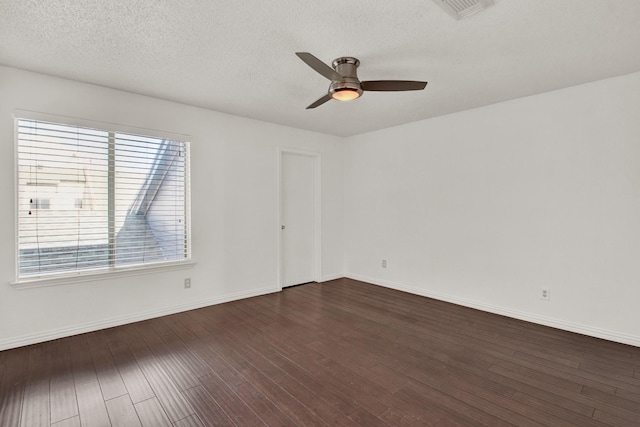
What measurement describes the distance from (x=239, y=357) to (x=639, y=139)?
4.12 metres

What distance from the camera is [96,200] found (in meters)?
3.18

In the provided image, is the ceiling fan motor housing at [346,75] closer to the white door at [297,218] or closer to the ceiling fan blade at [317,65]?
the ceiling fan blade at [317,65]

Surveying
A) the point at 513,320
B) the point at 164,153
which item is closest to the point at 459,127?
the point at 513,320

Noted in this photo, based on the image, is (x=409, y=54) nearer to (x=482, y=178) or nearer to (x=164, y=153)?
(x=482, y=178)

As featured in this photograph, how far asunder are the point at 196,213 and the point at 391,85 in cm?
274

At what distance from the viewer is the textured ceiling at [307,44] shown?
6.35ft

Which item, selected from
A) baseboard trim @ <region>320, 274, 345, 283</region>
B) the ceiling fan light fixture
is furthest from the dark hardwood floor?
the ceiling fan light fixture

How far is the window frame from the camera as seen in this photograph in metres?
2.78

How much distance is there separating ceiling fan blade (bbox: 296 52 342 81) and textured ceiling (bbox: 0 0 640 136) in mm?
225

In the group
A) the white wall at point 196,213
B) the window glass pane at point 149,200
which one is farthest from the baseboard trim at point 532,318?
the window glass pane at point 149,200

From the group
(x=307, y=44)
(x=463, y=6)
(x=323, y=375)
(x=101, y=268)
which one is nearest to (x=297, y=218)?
(x=101, y=268)

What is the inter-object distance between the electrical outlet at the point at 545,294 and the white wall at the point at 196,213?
3028mm

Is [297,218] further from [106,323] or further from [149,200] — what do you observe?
[106,323]

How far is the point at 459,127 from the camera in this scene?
4023 mm
